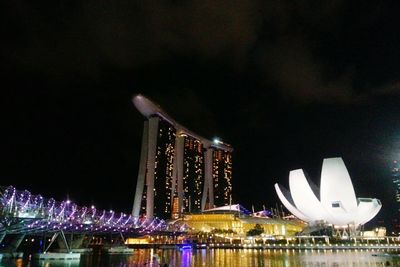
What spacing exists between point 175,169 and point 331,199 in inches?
1735

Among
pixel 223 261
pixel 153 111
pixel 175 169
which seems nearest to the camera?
pixel 223 261

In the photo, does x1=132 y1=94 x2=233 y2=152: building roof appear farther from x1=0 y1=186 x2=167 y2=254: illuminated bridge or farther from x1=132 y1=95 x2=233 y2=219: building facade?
x1=0 y1=186 x2=167 y2=254: illuminated bridge

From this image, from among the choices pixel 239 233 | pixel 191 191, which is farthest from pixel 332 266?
pixel 191 191

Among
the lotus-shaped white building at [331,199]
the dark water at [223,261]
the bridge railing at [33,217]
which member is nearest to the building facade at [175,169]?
the lotus-shaped white building at [331,199]

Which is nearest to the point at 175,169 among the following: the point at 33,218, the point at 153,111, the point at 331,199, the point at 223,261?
the point at 153,111

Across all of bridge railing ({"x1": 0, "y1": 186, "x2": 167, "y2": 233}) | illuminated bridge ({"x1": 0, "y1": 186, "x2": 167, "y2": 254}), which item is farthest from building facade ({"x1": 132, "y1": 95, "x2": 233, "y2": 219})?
bridge railing ({"x1": 0, "y1": 186, "x2": 167, "y2": 233})

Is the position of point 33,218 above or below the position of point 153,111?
below

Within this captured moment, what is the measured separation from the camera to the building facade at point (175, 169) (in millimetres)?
81812

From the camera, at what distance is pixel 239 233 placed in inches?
2945

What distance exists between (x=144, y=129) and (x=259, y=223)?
31872 millimetres

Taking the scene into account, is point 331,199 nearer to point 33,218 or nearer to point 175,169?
point 33,218

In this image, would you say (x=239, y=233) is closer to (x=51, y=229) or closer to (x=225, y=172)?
(x=225, y=172)

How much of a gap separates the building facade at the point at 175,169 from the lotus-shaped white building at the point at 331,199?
1265 inches

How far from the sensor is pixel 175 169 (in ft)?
305
